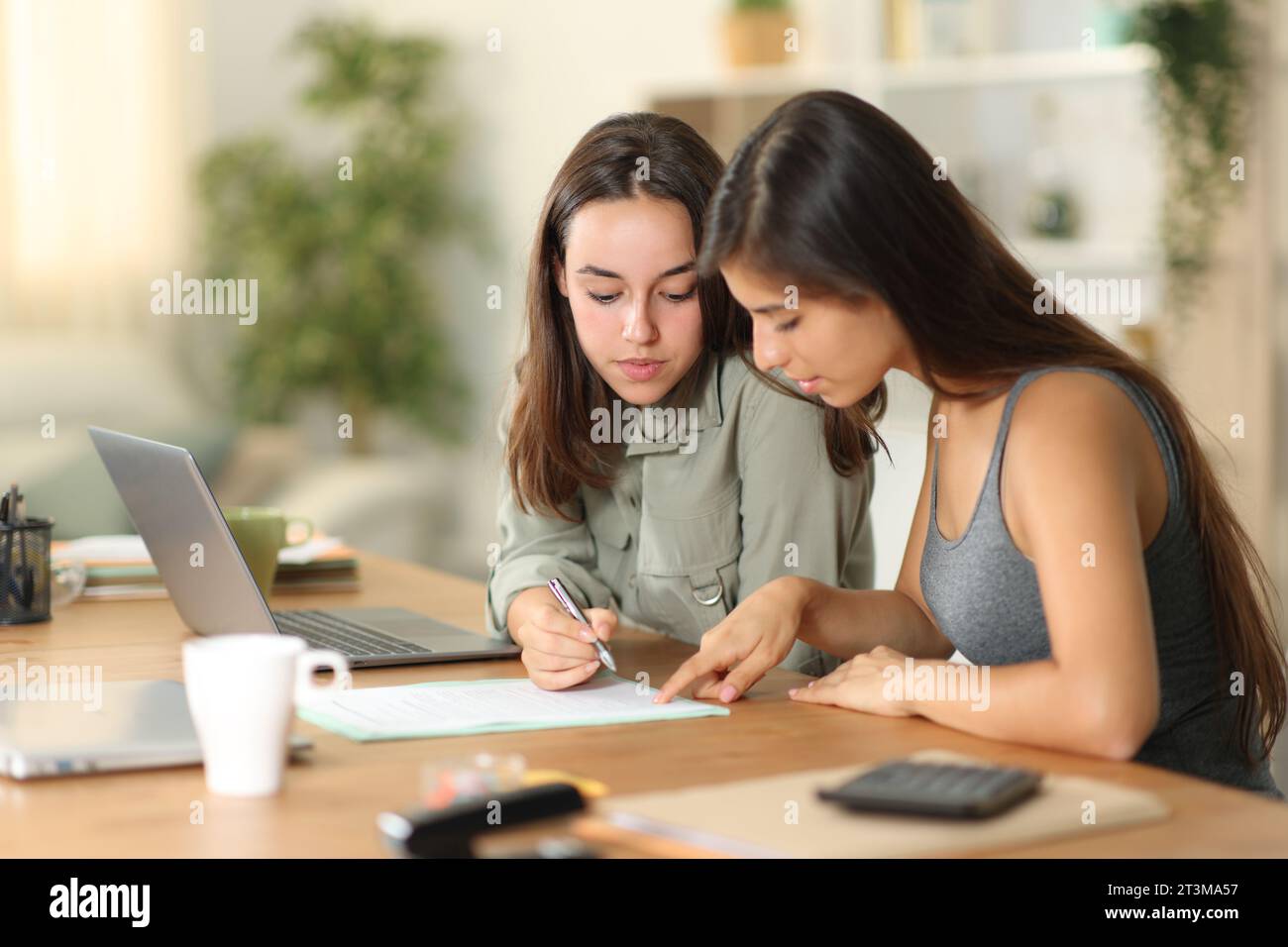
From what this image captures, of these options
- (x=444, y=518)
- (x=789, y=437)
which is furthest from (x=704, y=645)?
(x=444, y=518)

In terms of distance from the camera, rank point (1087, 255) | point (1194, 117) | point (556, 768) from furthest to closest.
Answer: point (1087, 255) → point (1194, 117) → point (556, 768)

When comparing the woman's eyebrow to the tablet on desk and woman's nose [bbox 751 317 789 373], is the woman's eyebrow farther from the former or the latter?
the tablet on desk

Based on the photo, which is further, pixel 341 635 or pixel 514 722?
pixel 341 635

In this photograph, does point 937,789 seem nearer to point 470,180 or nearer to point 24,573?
point 24,573

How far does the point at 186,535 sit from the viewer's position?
4.82ft

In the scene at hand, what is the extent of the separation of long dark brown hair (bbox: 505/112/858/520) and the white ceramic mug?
0.68 meters

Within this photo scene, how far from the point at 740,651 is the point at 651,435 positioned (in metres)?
0.41

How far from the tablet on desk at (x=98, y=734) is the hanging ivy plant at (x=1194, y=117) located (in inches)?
101

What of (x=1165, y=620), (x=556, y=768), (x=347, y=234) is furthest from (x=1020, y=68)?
(x=556, y=768)

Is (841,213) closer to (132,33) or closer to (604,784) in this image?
(604,784)

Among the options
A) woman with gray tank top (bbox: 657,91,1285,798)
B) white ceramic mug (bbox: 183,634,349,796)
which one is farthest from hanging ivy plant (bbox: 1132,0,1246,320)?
white ceramic mug (bbox: 183,634,349,796)

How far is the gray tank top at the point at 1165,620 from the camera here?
1.28m

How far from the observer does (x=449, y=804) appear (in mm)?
881
